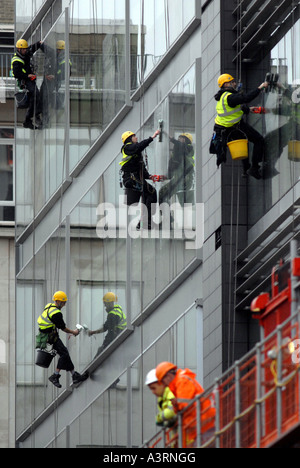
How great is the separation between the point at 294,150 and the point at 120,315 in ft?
34.9

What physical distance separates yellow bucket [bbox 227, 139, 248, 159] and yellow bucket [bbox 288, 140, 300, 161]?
4.08 ft

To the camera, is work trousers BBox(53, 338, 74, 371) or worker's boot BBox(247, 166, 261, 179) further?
work trousers BBox(53, 338, 74, 371)

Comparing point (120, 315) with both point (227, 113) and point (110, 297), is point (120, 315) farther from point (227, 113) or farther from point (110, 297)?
point (227, 113)

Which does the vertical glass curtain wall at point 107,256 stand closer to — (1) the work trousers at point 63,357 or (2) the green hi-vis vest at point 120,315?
(2) the green hi-vis vest at point 120,315

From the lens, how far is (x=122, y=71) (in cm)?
4191

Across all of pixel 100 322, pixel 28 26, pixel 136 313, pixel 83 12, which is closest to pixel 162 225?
pixel 136 313

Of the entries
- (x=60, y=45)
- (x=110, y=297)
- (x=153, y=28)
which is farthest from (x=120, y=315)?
(x=60, y=45)

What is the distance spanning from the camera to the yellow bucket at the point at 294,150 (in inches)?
1267

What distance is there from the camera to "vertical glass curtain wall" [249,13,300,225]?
106ft

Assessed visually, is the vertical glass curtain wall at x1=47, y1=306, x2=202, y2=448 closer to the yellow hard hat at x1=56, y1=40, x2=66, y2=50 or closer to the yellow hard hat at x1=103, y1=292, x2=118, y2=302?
the yellow hard hat at x1=103, y1=292, x2=118, y2=302

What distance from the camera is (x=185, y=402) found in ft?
82.7

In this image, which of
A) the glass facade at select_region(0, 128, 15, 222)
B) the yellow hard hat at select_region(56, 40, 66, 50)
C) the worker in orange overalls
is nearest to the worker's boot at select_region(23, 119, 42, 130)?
the yellow hard hat at select_region(56, 40, 66, 50)
